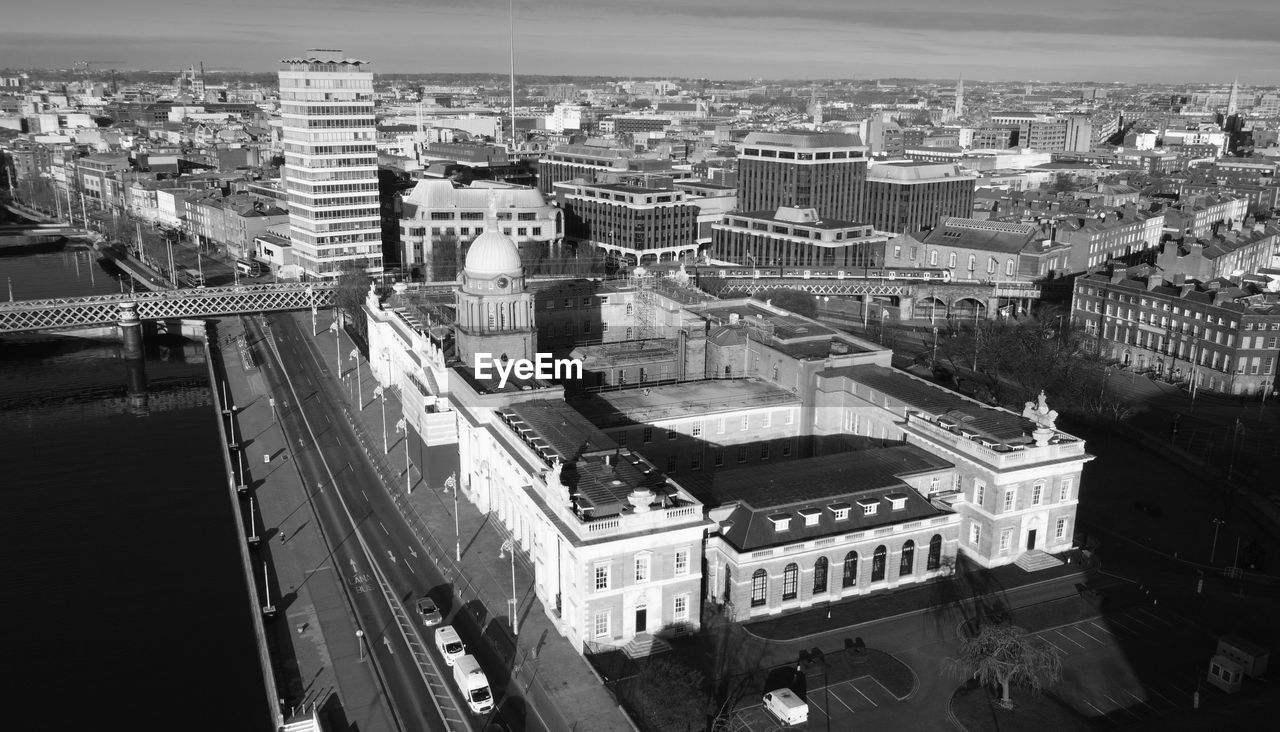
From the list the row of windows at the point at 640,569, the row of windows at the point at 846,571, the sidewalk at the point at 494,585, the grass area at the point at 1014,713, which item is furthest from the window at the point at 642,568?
the grass area at the point at 1014,713

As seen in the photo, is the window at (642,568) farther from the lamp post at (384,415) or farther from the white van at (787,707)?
the lamp post at (384,415)

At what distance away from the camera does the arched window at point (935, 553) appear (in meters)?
81.9

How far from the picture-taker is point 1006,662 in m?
63.8

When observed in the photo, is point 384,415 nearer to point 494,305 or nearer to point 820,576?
point 494,305

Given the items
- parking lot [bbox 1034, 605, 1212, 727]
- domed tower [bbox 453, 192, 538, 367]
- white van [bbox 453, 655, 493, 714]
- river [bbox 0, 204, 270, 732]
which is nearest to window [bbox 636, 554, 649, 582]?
white van [bbox 453, 655, 493, 714]

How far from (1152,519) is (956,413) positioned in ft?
74.4

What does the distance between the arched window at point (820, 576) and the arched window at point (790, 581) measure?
5.20 feet

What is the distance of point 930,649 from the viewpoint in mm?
71500

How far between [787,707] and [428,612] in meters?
26.9

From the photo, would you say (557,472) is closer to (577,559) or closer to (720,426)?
(577,559)

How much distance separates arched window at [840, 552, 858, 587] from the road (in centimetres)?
3089

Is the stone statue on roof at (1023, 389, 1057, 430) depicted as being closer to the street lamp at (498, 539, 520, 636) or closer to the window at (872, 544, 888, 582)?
the window at (872, 544, 888, 582)

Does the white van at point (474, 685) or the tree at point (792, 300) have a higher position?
the tree at point (792, 300)

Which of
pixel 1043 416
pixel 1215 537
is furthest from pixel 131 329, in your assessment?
pixel 1215 537
